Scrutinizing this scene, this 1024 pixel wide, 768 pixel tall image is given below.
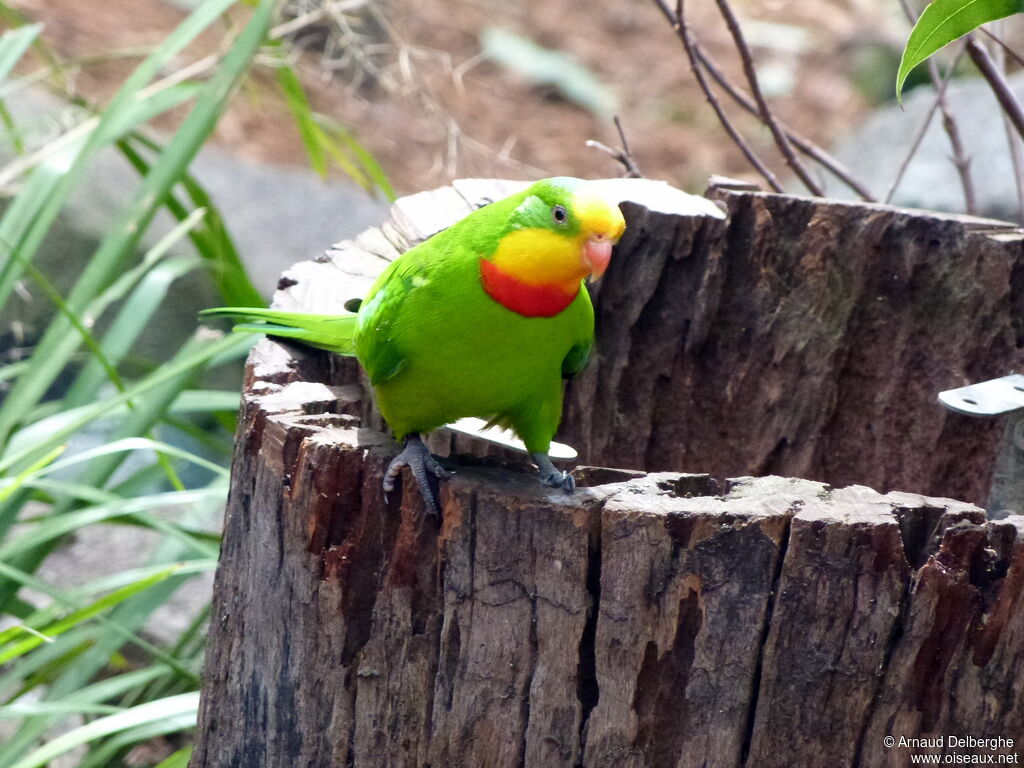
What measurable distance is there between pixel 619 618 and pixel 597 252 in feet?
1.64

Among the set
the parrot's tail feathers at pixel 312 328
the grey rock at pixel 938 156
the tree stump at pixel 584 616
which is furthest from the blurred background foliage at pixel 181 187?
the grey rock at pixel 938 156

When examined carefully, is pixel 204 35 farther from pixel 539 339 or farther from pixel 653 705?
pixel 653 705

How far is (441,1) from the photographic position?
730 centimetres

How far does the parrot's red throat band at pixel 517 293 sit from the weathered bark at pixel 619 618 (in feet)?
0.81

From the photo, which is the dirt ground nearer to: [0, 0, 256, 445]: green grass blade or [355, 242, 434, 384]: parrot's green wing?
[0, 0, 256, 445]: green grass blade

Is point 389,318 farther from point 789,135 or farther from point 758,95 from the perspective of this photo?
point 789,135

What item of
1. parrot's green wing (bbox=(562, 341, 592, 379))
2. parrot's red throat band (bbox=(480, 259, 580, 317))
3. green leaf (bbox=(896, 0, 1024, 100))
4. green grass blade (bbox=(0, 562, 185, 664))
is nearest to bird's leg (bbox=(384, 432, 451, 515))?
parrot's red throat band (bbox=(480, 259, 580, 317))

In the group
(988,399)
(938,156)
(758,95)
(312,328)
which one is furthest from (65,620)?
(938,156)

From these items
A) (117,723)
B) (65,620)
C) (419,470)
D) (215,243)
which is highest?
(215,243)

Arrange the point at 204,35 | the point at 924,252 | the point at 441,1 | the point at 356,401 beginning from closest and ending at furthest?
1. the point at 356,401
2. the point at 924,252
3. the point at 204,35
4. the point at 441,1

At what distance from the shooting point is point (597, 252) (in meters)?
1.46

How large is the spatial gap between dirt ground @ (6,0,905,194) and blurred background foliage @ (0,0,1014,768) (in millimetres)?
23

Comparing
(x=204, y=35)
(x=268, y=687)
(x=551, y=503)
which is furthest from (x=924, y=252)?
(x=204, y=35)

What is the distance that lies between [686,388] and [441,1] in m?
5.80
